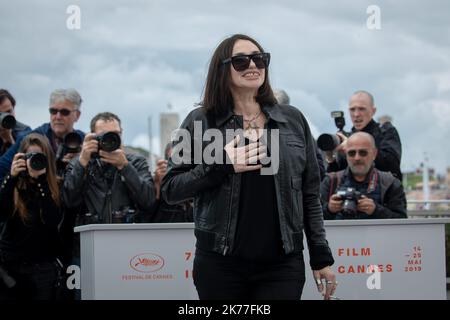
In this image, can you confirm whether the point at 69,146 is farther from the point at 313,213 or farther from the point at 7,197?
the point at 313,213

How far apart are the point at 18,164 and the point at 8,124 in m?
0.97

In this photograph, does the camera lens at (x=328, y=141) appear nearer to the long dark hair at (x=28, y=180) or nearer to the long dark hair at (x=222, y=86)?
the long dark hair at (x=28, y=180)

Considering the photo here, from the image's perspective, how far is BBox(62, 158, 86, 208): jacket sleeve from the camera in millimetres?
5492

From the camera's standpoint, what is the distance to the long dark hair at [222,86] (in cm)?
343

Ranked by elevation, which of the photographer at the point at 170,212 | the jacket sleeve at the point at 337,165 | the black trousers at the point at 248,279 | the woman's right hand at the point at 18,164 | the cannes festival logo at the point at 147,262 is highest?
the woman's right hand at the point at 18,164

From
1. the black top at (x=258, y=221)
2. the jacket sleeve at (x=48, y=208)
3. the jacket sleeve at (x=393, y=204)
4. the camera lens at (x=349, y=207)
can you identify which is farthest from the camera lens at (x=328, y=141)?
the black top at (x=258, y=221)

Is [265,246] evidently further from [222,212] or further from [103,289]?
[103,289]

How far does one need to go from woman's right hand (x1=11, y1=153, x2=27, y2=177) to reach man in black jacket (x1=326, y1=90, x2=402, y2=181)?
2.49 meters

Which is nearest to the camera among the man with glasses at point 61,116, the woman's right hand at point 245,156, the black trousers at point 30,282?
the woman's right hand at point 245,156

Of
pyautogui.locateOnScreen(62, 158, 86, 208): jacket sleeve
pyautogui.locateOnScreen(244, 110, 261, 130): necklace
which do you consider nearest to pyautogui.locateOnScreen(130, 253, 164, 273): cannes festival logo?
pyautogui.locateOnScreen(62, 158, 86, 208): jacket sleeve

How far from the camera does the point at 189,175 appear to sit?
331 cm

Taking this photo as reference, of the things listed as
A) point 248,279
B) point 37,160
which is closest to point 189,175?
point 248,279

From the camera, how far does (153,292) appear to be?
15.5 feet
